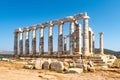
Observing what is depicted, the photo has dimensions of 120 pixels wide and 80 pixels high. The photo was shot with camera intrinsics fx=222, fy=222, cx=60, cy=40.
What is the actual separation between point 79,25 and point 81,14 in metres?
4.14

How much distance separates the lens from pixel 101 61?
32.2 meters

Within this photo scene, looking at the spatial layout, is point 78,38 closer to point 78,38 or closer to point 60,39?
point 78,38

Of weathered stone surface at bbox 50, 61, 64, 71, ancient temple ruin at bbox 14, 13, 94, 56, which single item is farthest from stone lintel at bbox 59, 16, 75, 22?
weathered stone surface at bbox 50, 61, 64, 71

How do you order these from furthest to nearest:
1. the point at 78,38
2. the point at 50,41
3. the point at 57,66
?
the point at 50,41 → the point at 78,38 → the point at 57,66

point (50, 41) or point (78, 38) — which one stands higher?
point (78, 38)

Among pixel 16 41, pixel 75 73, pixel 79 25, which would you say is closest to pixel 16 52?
pixel 16 41

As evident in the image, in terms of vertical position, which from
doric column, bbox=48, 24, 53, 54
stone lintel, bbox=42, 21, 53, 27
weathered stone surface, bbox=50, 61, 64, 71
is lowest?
weathered stone surface, bbox=50, 61, 64, 71

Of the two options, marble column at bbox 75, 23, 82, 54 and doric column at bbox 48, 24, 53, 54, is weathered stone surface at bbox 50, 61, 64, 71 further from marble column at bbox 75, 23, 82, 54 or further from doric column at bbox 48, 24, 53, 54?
doric column at bbox 48, 24, 53, 54

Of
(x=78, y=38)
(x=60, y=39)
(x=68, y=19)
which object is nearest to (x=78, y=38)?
(x=78, y=38)

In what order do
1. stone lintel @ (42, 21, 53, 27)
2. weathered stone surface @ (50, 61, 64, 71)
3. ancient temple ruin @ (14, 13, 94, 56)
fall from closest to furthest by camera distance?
weathered stone surface @ (50, 61, 64, 71), ancient temple ruin @ (14, 13, 94, 56), stone lintel @ (42, 21, 53, 27)

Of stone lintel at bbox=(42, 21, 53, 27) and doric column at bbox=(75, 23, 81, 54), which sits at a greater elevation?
stone lintel at bbox=(42, 21, 53, 27)

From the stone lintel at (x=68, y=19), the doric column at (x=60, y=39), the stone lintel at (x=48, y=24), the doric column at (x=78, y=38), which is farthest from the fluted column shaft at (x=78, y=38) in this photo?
the stone lintel at (x=48, y=24)

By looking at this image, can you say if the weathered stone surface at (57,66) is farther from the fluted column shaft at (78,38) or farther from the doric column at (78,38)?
the fluted column shaft at (78,38)

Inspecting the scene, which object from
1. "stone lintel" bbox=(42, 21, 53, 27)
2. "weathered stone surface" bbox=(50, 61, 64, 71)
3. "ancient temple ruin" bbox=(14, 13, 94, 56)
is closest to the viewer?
"weathered stone surface" bbox=(50, 61, 64, 71)
